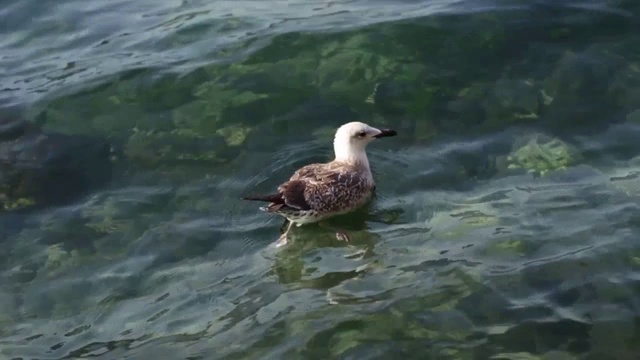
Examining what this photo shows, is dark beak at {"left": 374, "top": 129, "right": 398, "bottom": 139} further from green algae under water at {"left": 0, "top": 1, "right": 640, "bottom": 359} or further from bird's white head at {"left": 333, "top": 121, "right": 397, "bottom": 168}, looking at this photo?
green algae under water at {"left": 0, "top": 1, "right": 640, "bottom": 359}

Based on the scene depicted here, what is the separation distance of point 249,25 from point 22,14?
4.07 meters

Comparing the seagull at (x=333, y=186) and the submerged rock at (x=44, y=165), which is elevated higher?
the submerged rock at (x=44, y=165)

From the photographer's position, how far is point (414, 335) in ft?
22.9

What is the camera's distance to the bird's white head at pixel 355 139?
9773mm

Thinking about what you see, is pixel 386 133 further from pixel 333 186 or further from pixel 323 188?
pixel 323 188

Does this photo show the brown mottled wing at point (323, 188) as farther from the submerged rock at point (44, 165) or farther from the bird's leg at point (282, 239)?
the submerged rock at point (44, 165)

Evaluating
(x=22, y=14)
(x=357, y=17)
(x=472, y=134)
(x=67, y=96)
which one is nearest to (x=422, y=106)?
(x=472, y=134)

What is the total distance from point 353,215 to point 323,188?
44 cm

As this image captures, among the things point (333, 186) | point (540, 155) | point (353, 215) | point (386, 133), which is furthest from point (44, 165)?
point (540, 155)

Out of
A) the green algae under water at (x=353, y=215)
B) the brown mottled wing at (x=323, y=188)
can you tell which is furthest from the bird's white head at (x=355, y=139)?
the green algae under water at (x=353, y=215)

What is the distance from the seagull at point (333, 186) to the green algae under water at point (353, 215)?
21cm

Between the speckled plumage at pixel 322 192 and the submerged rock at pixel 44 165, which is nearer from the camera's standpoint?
the speckled plumage at pixel 322 192

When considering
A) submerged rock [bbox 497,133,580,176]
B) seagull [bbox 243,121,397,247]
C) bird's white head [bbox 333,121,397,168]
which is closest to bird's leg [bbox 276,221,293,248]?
seagull [bbox 243,121,397,247]

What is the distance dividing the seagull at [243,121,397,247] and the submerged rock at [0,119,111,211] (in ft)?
7.43
